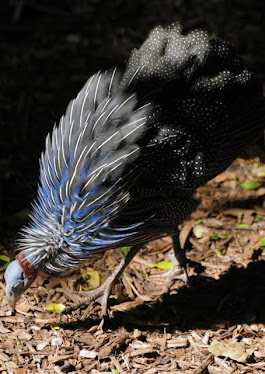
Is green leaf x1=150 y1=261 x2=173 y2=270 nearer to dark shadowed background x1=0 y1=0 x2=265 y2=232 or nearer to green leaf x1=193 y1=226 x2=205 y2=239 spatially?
green leaf x1=193 y1=226 x2=205 y2=239

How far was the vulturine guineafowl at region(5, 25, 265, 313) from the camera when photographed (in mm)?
3938

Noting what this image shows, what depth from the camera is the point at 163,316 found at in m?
4.62

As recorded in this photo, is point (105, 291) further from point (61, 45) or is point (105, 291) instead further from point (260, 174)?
point (61, 45)

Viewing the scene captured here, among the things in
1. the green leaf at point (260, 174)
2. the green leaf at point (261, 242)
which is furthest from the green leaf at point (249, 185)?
the green leaf at point (261, 242)

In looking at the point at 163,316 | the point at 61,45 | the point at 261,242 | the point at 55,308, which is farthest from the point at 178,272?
the point at 61,45

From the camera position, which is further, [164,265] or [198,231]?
[198,231]

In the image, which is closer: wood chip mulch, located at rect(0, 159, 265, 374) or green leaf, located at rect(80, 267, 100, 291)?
wood chip mulch, located at rect(0, 159, 265, 374)

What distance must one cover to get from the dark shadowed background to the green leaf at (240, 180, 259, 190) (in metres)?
1.74

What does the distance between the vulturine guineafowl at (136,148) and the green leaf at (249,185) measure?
5.42 ft

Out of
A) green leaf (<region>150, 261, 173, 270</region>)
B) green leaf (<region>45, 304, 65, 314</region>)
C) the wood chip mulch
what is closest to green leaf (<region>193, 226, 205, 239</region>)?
the wood chip mulch

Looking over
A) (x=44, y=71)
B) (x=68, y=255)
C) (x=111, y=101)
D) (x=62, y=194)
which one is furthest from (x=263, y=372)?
(x=44, y=71)

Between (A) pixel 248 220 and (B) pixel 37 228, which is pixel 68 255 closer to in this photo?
(B) pixel 37 228

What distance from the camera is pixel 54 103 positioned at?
691 cm

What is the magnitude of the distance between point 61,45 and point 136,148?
4619 millimetres
